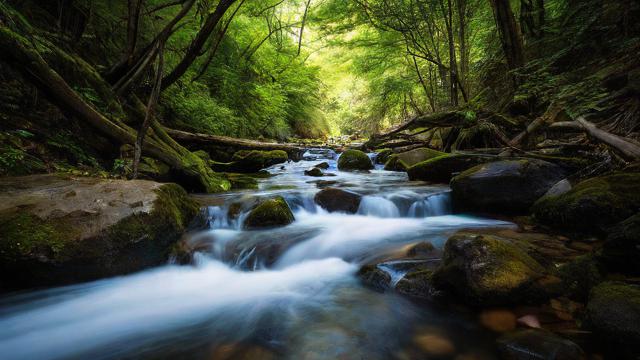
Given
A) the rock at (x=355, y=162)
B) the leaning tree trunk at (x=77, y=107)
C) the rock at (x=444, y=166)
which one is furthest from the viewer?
the rock at (x=355, y=162)

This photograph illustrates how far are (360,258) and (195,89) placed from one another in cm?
715

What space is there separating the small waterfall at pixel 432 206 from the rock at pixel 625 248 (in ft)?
10.3

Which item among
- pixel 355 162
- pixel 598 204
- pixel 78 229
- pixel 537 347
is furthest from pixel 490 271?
pixel 355 162

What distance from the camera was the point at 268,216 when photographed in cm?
497

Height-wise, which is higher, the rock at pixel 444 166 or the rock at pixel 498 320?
the rock at pixel 444 166

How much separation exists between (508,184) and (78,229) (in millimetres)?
5366

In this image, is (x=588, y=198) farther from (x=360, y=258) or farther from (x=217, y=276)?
(x=217, y=276)

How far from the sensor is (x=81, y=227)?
3137 millimetres

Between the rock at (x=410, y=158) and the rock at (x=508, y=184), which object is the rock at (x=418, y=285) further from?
the rock at (x=410, y=158)

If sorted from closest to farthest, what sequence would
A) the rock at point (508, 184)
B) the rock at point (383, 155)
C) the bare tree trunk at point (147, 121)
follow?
the rock at point (508, 184) < the bare tree trunk at point (147, 121) < the rock at point (383, 155)

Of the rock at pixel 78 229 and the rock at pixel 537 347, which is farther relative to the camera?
the rock at pixel 78 229

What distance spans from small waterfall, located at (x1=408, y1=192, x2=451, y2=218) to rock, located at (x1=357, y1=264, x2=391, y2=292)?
8.23 feet

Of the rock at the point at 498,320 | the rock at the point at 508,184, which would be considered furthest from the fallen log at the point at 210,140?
the rock at the point at 498,320

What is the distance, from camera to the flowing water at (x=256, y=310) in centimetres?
228
